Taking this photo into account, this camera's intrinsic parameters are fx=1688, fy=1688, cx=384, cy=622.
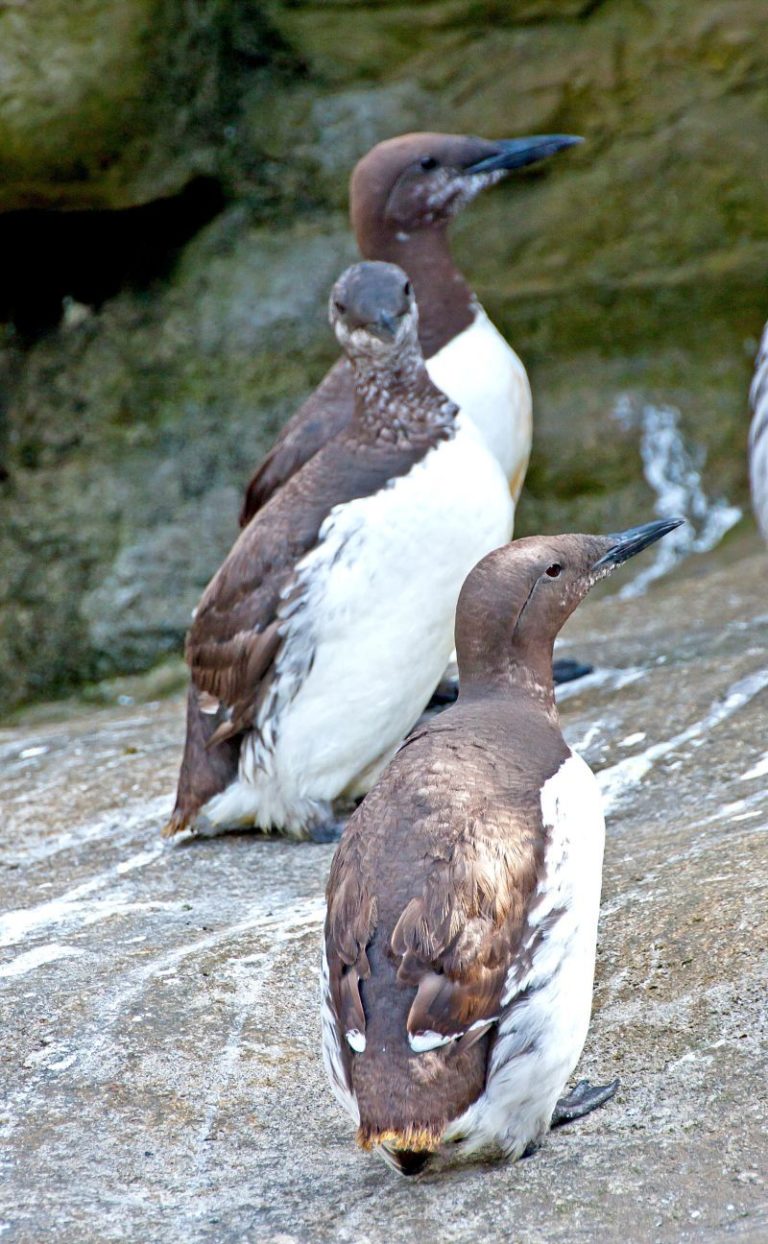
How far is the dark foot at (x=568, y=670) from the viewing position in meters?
5.50

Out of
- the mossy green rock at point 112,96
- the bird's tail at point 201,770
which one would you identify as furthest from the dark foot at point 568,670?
the mossy green rock at point 112,96

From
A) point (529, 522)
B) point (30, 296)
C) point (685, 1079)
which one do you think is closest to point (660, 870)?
point (685, 1079)

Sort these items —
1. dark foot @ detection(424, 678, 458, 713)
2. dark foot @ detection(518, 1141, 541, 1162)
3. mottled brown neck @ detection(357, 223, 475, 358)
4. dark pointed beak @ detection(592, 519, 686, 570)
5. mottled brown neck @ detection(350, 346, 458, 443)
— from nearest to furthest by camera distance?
dark foot @ detection(518, 1141, 541, 1162), dark pointed beak @ detection(592, 519, 686, 570), mottled brown neck @ detection(350, 346, 458, 443), dark foot @ detection(424, 678, 458, 713), mottled brown neck @ detection(357, 223, 475, 358)

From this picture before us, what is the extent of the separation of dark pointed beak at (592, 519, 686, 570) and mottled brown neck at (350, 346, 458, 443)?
1.14 meters

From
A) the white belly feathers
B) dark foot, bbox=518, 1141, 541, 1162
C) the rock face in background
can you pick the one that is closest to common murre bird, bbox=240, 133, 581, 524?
the white belly feathers

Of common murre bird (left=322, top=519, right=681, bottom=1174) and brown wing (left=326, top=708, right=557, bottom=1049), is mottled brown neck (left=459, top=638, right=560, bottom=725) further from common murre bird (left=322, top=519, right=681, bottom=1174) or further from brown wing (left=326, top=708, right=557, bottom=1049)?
brown wing (left=326, top=708, right=557, bottom=1049)

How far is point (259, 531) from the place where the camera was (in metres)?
4.65

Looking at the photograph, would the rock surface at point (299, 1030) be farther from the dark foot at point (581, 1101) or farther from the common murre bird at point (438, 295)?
the common murre bird at point (438, 295)

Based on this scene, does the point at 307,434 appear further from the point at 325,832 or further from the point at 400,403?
the point at 325,832

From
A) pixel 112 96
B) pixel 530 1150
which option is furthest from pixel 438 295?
pixel 530 1150

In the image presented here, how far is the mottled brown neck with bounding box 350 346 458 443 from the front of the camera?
4.64 metres

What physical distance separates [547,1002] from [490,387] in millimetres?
3191

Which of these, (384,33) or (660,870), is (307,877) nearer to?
(660,870)

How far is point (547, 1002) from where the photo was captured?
2.72 meters
